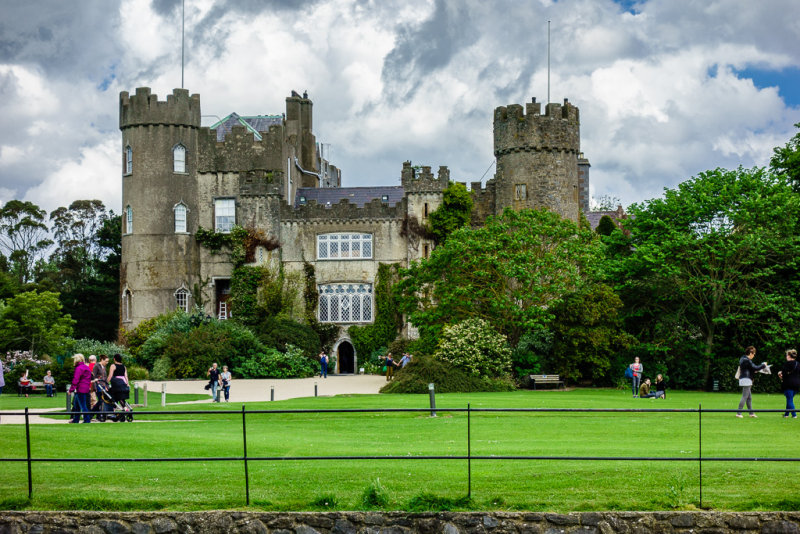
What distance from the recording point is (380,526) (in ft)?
46.5

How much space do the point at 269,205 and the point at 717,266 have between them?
24692 mm

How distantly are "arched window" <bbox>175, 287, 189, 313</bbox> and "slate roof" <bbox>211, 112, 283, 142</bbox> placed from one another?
978 centimetres

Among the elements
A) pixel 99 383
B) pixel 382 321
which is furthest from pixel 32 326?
pixel 99 383

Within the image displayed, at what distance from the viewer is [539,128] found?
54062 mm

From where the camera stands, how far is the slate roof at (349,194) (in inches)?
2290

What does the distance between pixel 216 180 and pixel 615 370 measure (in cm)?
2504

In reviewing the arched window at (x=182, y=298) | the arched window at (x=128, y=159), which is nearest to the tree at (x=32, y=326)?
the arched window at (x=182, y=298)

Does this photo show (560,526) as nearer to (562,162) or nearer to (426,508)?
(426,508)

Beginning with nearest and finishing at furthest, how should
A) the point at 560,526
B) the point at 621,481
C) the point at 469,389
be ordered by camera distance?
the point at 560,526, the point at 621,481, the point at 469,389

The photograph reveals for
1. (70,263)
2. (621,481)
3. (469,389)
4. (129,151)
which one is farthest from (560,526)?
(70,263)

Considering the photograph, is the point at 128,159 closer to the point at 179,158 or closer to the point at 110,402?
the point at 179,158

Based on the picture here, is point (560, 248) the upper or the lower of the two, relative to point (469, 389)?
upper

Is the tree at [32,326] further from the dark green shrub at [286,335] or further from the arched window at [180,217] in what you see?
the arched window at [180,217]

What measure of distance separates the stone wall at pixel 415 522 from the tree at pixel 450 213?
41.0m
